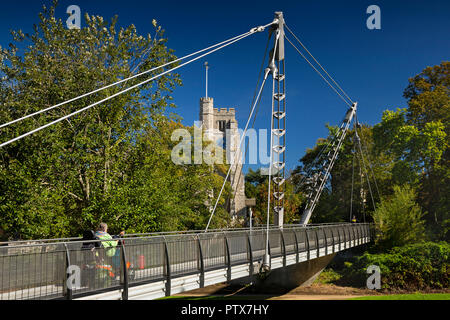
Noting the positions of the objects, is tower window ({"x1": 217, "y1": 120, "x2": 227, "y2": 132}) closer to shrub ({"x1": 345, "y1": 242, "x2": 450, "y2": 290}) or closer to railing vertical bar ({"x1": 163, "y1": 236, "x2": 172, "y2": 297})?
shrub ({"x1": 345, "y1": 242, "x2": 450, "y2": 290})

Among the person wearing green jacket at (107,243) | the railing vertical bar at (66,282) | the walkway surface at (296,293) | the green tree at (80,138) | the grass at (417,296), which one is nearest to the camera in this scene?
the railing vertical bar at (66,282)

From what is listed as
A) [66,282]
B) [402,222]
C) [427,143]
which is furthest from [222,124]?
[66,282]

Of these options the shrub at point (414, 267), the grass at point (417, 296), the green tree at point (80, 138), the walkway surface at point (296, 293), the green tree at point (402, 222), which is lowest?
the walkway surface at point (296, 293)

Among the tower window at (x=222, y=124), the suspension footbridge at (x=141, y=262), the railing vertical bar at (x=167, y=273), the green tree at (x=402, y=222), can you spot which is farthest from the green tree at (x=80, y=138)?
the tower window at (x=222, y=124)

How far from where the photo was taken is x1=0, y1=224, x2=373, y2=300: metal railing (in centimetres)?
897

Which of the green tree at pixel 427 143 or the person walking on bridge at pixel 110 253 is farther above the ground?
the green tree at pixel 427 143

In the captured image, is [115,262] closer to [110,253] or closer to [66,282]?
[110,253]

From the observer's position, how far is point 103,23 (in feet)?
73.8

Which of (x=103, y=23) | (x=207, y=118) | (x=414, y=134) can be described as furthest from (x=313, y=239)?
(x=207, y=118)

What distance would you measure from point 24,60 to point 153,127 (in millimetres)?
6863

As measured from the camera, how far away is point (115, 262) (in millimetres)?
10672

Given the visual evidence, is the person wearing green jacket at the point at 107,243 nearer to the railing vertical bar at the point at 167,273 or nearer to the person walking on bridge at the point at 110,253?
the person walking on bridge at the point at 110,253

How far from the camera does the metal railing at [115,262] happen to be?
29.4ft

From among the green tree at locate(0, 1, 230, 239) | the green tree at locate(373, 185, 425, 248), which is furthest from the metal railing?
the green tree at locate(373, 185, 425, 248)
